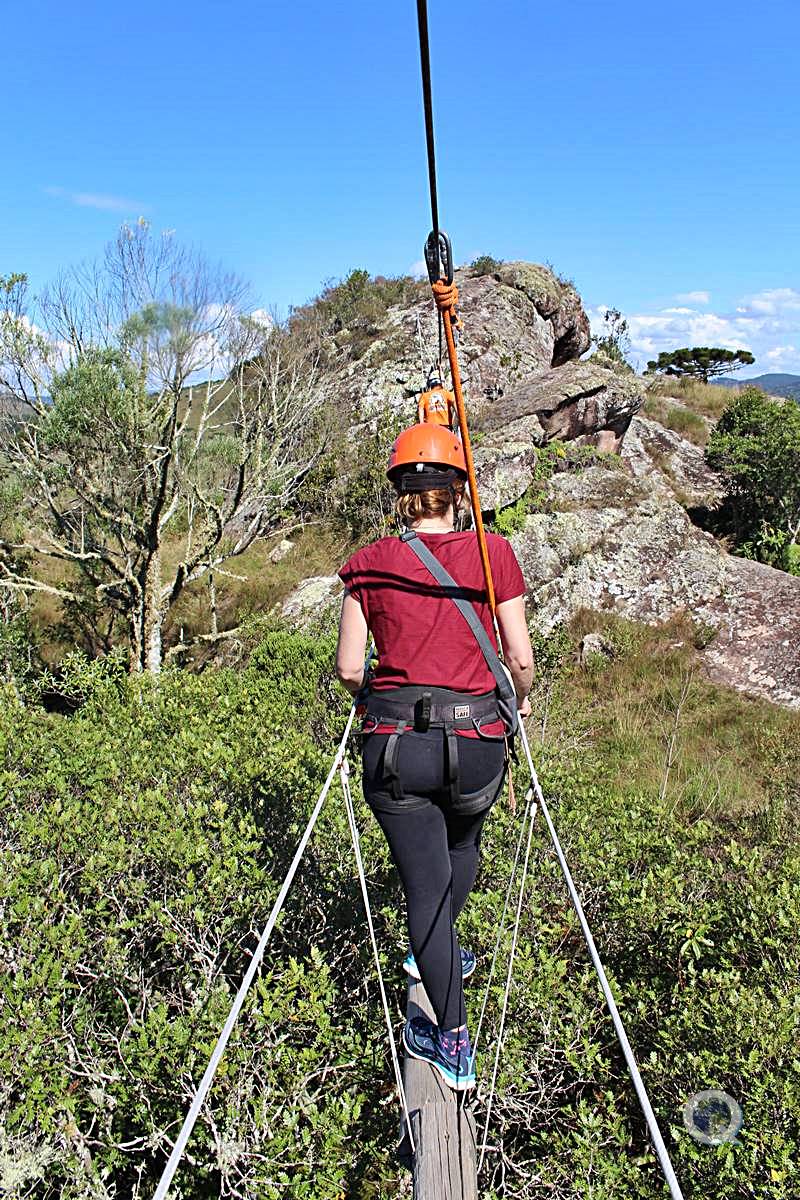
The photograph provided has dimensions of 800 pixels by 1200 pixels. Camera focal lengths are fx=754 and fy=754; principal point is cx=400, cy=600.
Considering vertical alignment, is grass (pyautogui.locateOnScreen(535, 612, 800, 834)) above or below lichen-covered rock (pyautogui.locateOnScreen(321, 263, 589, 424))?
below

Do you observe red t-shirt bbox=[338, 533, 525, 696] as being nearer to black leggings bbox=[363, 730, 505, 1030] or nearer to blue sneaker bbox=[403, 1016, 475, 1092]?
black leggings bbox=[363, 730, 505, 1030]

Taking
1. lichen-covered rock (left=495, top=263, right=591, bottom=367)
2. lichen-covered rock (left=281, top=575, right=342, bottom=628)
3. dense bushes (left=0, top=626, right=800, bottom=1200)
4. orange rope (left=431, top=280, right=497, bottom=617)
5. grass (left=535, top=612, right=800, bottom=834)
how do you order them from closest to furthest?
orange rope (left=431, top=280, right=497, bottom=617)
dense bushes (left=0, top=626, right=800, bottom=1200)
grass (left=535, top=612, right=800, bottom=834)
lichen-covered rock (left=281, top=575, right=342, bottom=628)
lichen-covered rock (left=495, top=263, right=591, bottom=367)

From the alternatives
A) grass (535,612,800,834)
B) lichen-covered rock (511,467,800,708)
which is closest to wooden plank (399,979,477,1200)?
grass (535,612,800,834)

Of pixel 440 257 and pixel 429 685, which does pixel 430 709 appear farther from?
pixel 440 257

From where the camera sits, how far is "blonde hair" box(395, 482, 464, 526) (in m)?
2.26

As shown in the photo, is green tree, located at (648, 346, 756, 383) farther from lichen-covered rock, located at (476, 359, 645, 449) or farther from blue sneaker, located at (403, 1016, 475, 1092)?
blue sneaker, located at (403, 1016, 475, 1092)

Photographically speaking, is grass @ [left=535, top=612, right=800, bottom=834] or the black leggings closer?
the black leggings

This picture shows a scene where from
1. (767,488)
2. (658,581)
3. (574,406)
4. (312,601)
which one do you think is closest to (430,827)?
(312,601)

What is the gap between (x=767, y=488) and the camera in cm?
1366

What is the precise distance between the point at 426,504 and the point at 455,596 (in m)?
0.30

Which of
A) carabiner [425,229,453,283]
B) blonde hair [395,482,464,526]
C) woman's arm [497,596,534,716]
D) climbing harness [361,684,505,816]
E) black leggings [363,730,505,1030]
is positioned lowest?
black leggings [363,730,505,1030]

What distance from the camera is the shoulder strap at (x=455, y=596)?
85.3 inches

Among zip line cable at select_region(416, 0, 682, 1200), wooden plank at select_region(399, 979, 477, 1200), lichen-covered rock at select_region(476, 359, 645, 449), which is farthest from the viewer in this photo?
lichen-covered rock at select_region(476, 359, 645, 449)

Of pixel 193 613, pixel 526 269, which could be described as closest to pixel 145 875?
pixel 193 613
